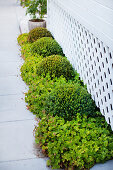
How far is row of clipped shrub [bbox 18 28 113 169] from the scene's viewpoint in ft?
9.39

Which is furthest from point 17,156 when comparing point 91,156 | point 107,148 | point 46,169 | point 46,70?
point 46,70

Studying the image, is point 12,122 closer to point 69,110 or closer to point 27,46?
point 69,110

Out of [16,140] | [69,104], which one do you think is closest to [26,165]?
[16,140]

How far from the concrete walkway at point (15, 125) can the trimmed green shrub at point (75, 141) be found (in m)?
0.20

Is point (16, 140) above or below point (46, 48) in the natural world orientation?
below

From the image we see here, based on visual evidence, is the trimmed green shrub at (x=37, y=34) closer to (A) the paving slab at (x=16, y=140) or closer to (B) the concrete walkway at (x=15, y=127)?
(B) the concrete walkway at (x=15, y=127)

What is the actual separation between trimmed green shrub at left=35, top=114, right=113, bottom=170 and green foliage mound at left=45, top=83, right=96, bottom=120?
0.36 feet

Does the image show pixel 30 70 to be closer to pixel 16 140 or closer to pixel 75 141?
pixel 16 140

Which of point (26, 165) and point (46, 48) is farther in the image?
point (46, 48)

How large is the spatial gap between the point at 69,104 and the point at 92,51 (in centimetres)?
115

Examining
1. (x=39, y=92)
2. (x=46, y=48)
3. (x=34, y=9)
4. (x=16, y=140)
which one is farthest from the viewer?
(x=34, y=9)

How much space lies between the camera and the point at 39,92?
425cm

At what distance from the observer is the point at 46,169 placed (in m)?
2.84

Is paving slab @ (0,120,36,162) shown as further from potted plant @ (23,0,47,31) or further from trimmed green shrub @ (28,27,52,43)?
potted plant @ (23,0,47,31)
